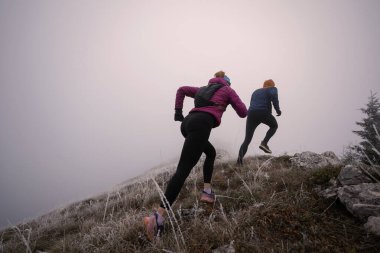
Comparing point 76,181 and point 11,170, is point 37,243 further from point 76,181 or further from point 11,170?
point 11,170

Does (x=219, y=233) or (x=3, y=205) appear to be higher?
(x=219, y=233)


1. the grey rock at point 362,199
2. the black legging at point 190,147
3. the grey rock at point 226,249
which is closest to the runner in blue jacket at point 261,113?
the black legging at point 190,147

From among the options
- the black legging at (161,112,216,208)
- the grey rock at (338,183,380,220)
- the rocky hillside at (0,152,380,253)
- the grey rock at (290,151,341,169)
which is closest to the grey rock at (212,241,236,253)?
the rocky hillside at (0,152,380,253)

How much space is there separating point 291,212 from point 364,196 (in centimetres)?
79

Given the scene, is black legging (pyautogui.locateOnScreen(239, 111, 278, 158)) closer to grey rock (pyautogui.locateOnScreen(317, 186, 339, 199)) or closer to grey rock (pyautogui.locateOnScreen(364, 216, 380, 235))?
grey rock (pyautogui.locateOnScreen(317, 186, 339, 199))

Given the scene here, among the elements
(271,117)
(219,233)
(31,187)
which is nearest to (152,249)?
(219,233)

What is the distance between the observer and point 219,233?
235cm

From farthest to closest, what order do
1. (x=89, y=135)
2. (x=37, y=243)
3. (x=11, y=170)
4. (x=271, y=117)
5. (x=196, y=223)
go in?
(x=89, y=135)
(x=11, y=170)
(x=271, y=117)
(x=37, y=243)
(x=196, y=223)

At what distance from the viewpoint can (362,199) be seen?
2.37 metres

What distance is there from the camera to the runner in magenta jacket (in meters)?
2.90

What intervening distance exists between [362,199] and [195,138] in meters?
2.11

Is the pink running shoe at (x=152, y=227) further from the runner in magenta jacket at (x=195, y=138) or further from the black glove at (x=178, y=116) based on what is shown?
the black glove at (x=178, y=116)

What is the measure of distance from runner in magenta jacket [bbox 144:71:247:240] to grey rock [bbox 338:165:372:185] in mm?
1695

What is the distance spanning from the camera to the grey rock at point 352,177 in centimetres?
283
